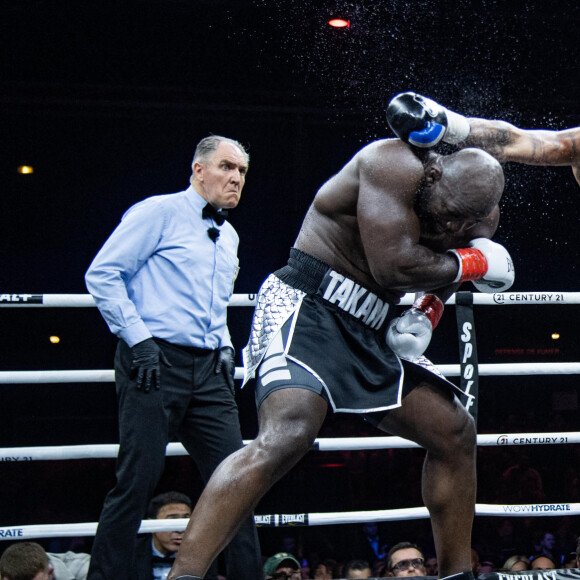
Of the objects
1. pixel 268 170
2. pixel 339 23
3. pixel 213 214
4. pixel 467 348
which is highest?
pixel 339 23

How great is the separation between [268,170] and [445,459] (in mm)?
5350

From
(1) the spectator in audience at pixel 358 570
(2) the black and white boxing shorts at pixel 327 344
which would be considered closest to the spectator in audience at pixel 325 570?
(1) the spectator in audience at pixel 358 570

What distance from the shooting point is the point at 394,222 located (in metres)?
1.66

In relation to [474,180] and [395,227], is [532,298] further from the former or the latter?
[395,227]

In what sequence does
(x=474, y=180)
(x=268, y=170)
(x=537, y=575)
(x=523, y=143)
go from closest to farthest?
(x=474, y=180) → (x=523, y=143) → (x=537, y=575) → (x=268, y=170)

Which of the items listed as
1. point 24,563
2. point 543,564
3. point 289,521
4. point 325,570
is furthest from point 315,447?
point 325,570

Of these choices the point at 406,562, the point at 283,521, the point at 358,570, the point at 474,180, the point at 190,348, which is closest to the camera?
the point at 474,180

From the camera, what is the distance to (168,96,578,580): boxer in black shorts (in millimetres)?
1622

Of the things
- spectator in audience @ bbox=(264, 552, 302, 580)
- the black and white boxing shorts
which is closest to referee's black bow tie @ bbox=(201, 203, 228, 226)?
the black and white boxing shorts

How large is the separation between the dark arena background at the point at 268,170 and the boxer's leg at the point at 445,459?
3.27 m

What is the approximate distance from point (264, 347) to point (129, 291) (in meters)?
0.73

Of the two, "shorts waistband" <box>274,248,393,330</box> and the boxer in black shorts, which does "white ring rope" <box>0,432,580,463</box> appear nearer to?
the boxer in black shorts

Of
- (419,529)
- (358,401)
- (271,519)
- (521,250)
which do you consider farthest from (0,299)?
(521,250)

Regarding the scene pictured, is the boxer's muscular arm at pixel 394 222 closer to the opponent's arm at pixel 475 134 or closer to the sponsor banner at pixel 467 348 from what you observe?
the opponent's arm at pixel 475 134
